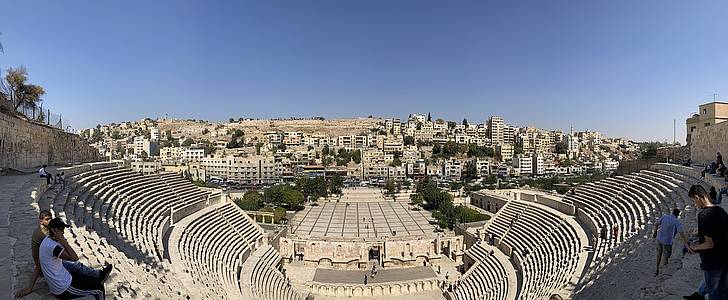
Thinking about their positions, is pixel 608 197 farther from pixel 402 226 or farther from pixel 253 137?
pixel 253 137

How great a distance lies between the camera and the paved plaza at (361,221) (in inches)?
1079

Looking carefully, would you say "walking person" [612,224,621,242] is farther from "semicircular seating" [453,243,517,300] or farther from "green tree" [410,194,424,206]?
"green tree" [410,194,424,206]

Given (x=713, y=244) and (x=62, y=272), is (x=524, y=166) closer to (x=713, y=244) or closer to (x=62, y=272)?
(x=713, y=244)

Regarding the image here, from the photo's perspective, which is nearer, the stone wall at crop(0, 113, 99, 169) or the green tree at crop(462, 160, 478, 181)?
the stone wall at crop(0, 113, 99, 169)

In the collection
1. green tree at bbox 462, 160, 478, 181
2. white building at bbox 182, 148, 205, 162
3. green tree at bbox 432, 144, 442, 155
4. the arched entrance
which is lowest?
the arched entrance

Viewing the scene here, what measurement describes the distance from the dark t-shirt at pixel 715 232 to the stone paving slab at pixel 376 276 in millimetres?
15183

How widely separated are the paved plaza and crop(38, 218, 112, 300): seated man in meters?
19.8

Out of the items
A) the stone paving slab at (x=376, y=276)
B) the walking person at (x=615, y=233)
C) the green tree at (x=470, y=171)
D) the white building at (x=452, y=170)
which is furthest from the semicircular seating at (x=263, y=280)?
the white building at (x=452, y=170)

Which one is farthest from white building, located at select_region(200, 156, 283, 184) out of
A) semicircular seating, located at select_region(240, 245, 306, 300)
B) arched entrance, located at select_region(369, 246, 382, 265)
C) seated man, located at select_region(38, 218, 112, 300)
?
seated man, located at select_region(38, 218, 112, 300)

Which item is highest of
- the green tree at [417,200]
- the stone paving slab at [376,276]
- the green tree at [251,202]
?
the green tree at [251,202]

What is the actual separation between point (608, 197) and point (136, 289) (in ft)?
52.9

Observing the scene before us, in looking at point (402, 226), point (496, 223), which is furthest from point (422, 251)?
point (402, 226)

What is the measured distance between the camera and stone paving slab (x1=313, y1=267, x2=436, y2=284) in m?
18.1

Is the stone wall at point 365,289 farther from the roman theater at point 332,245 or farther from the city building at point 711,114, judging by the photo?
the city building at point 711,114
